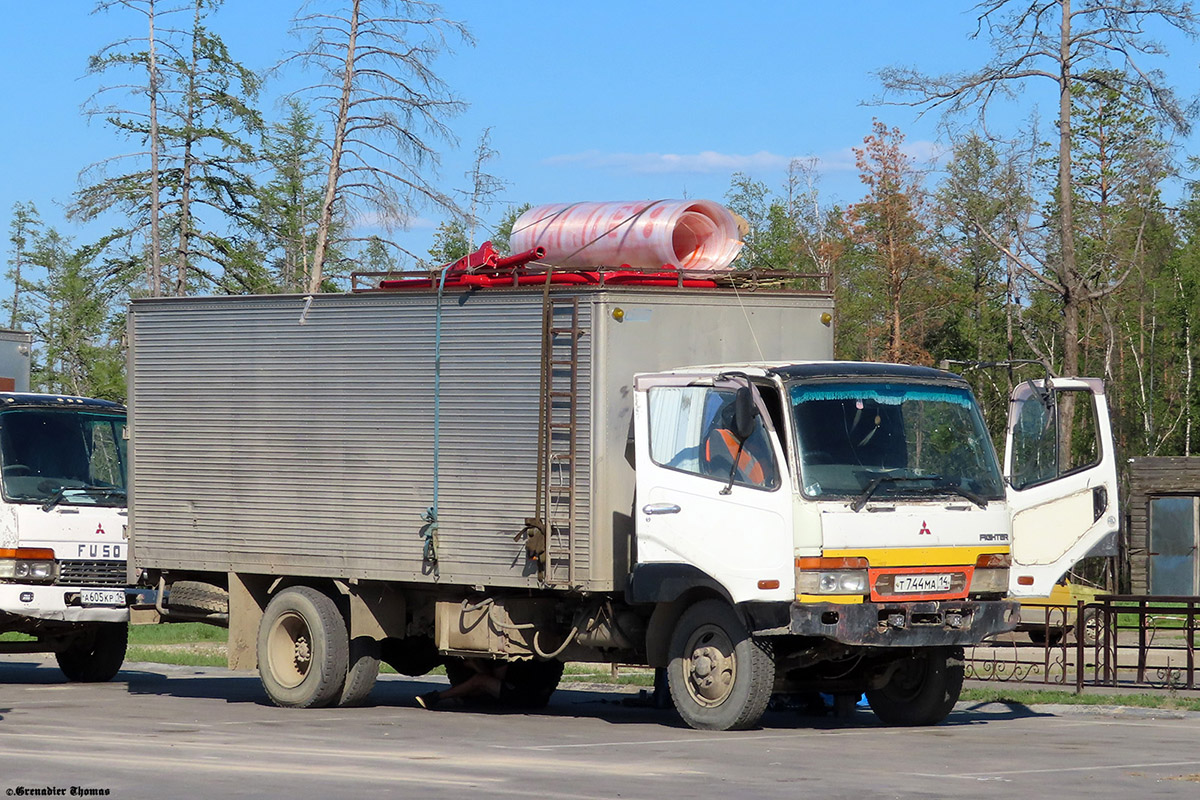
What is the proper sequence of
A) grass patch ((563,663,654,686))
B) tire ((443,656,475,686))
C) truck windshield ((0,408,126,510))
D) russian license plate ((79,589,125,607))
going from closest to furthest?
tire ((443,656,475,686)), russian license plate ((79,589,125,607)), truck windshield ((0,408,126,510)), grass patch ((563,663,654,686))

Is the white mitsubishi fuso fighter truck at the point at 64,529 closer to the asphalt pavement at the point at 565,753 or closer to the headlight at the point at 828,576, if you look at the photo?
the asphalt pavement at the point at 565,753

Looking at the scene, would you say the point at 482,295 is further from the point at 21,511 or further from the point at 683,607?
the point at 21,511

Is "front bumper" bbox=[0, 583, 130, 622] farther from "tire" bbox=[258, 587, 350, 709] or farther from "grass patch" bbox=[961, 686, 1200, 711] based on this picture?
"grass patch" bbox=[961, 686, 1200, 711]

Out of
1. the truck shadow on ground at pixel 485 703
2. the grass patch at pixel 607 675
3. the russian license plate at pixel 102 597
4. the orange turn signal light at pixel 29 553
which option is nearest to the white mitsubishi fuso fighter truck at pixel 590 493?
the truck shadow on ground at pixel 485 703

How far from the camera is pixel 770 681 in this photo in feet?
39.9

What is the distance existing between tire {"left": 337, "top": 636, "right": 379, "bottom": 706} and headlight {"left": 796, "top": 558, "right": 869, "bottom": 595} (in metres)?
4.46

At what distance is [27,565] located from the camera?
16172 mm

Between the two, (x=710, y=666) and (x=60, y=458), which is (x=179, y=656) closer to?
(x=60, y=458)

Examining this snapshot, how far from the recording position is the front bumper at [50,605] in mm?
16047

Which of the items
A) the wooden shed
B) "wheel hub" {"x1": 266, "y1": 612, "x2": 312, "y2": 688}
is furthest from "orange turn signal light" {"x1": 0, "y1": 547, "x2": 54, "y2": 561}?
the wooden shed

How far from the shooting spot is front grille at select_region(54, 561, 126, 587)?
53.5 feet

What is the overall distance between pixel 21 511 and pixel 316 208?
33588 millimetres

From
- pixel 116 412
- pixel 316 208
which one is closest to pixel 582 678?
pixel 116 412

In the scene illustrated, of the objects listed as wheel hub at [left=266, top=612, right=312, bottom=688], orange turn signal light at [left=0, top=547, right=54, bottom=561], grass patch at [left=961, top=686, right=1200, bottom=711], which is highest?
orange turn signal light at [left=0, top=547, right=54, bottom=561]
